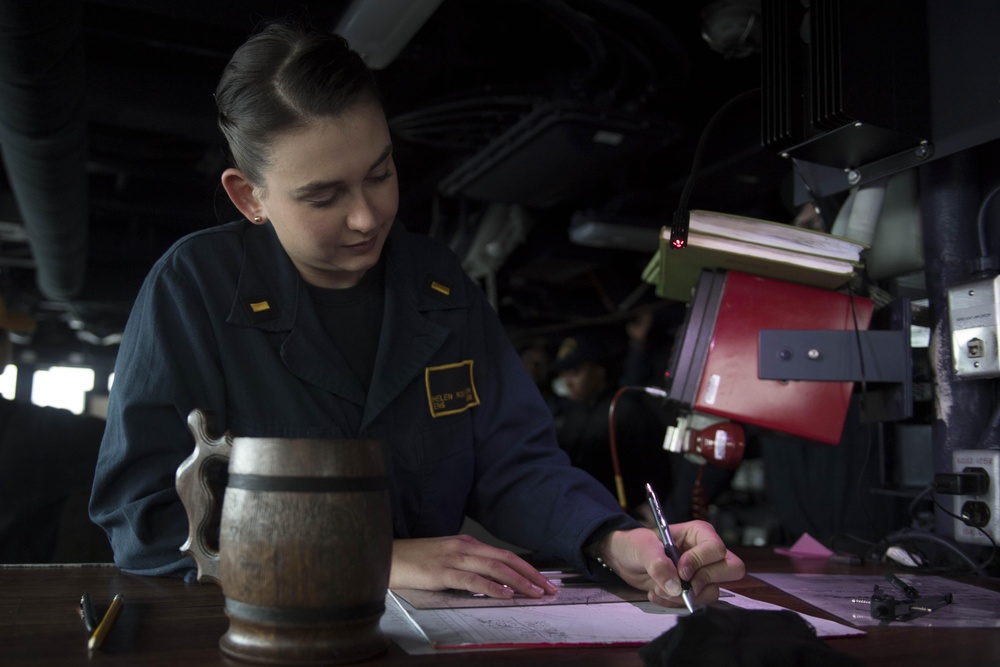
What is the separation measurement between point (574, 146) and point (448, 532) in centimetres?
182

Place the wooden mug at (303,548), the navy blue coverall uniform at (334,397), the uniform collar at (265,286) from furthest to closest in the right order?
the uniform collar at (265,286), the navy blue coverall uniform at (334,397), the wooden mug at (303,548)

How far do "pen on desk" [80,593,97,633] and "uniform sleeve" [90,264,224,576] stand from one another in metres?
0.16

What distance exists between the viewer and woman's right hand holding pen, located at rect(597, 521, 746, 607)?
2.57ft

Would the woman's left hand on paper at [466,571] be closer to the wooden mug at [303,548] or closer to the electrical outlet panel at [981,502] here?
Result: the wooden mug at [303,548]

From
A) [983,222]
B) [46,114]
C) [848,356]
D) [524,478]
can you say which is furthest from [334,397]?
[46,114]

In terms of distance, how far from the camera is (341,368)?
105 centimetres

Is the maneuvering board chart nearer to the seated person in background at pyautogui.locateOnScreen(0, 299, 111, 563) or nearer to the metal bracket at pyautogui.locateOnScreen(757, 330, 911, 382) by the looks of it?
the metal bracket at pyautogui.locateOnScreen(757, 330, 911, 382)

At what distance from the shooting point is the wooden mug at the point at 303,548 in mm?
502

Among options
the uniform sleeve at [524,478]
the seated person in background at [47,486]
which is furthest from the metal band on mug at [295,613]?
the seated person in background at [47,486]

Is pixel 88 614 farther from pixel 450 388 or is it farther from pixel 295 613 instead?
pixel 450 388

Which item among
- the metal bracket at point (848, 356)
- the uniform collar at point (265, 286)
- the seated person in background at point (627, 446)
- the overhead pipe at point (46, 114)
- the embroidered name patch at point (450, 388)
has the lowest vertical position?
the seated person in background at point (627, 446)

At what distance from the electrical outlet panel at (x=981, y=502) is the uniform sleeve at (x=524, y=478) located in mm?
548

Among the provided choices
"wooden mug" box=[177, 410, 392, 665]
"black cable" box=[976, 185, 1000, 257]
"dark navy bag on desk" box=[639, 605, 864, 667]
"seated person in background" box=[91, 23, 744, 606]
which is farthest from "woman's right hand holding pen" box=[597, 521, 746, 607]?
"black cable" box=[976, 185, 1000, 257]

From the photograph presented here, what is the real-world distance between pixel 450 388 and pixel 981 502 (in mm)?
783
